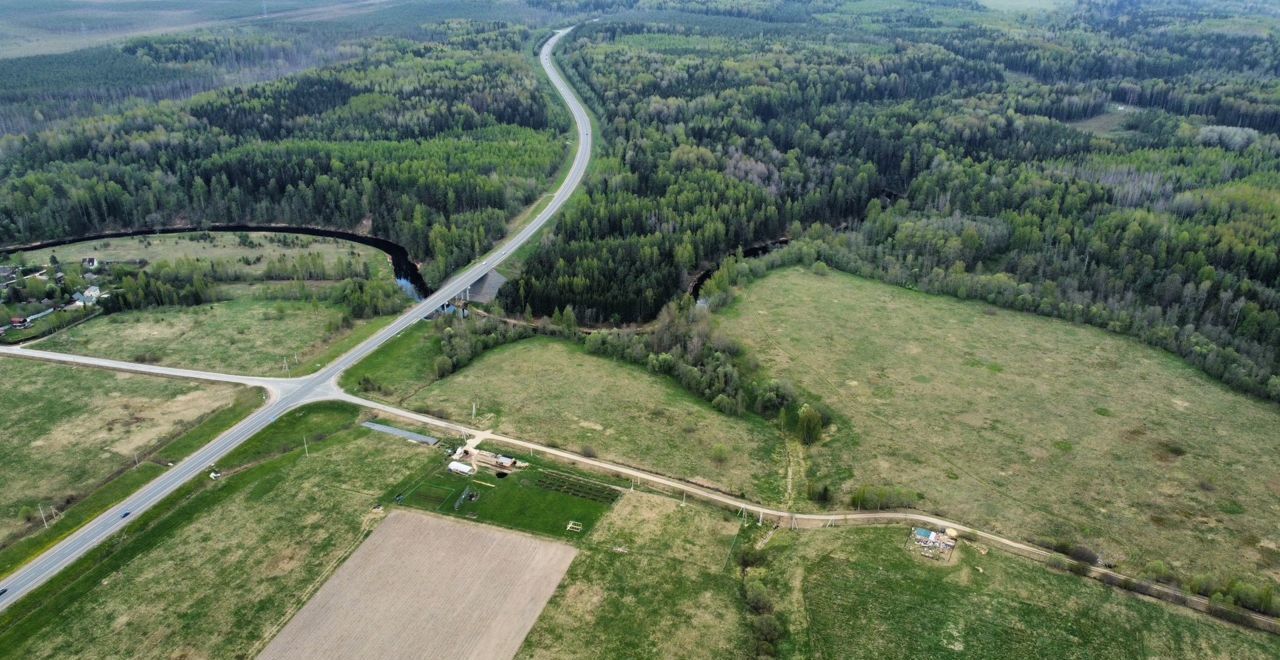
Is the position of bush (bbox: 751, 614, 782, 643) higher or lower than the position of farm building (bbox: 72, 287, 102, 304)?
lower

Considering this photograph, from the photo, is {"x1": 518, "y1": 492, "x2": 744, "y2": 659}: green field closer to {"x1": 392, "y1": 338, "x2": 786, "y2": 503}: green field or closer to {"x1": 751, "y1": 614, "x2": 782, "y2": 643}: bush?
{"x1": 751, "y1": 614, "x2": 782, "y2": 643}: bush

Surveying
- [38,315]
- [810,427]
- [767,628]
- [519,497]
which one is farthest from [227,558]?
[38,315]

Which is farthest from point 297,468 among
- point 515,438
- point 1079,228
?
Answer: point 1079,228

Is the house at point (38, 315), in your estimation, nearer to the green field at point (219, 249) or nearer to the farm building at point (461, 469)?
the green field at point (219, 249)

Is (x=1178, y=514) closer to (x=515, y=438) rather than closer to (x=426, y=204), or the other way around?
(x=515, y=438)

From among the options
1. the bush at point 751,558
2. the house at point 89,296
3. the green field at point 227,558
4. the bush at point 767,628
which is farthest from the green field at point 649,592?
the house at point 89,296

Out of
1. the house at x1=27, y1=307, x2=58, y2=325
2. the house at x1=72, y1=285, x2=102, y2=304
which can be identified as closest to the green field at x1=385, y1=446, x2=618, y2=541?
the house at x1=27, y1=307, x2=58, y2=325

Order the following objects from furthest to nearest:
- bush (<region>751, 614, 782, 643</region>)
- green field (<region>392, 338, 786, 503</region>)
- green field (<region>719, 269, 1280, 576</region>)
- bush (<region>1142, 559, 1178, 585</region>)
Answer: green field (<region>392, 338, 786, 503</region>)
green field (<region>719, 269, 1280, 576</region>)
bush (<region>1142, 559, 1178, 585</region>)
bush (<region>751, 614, 782, 643</region>)

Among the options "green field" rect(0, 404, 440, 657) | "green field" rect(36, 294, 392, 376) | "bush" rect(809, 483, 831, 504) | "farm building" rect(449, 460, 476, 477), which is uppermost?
"green field" rect(36, 294, 392, 376)
